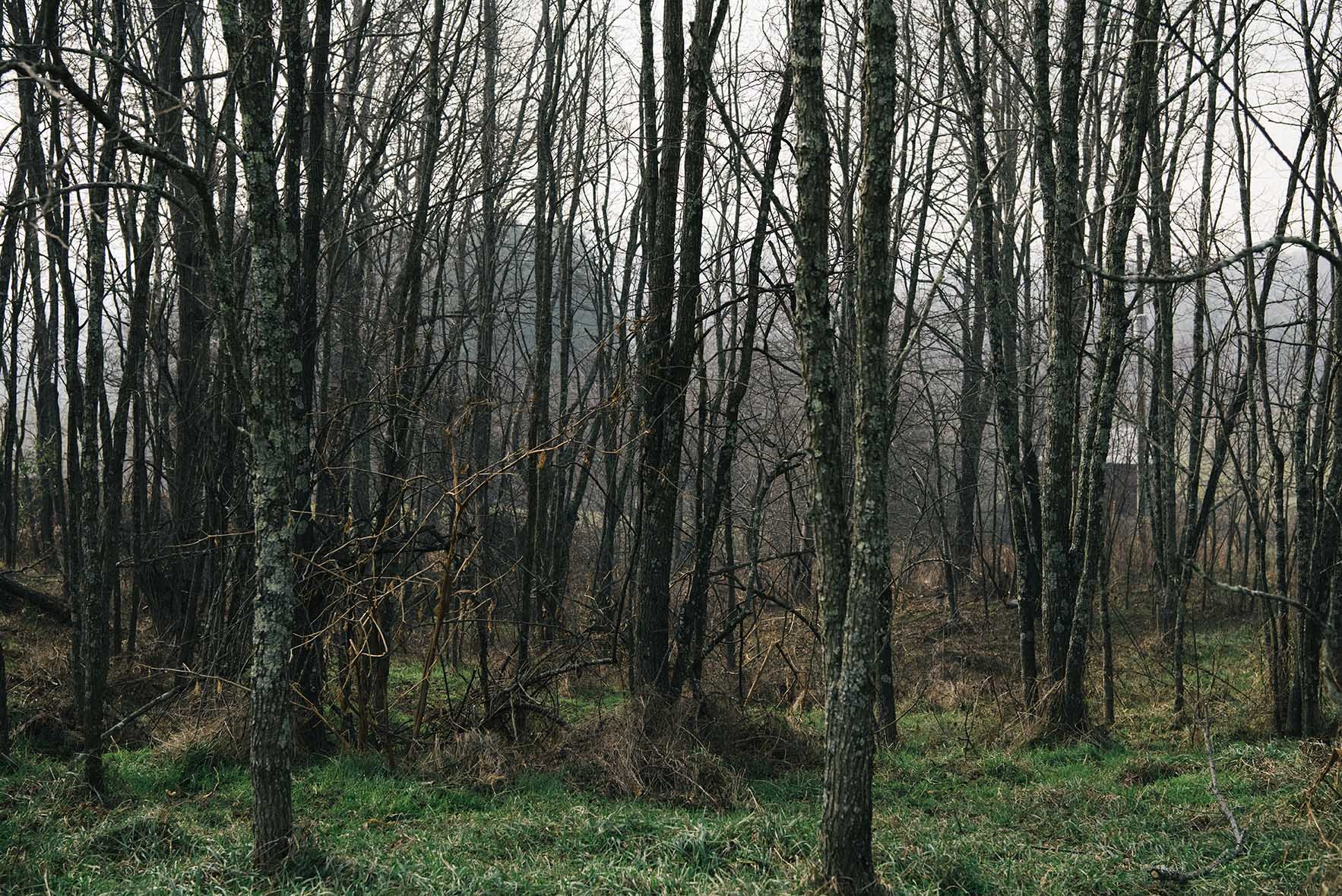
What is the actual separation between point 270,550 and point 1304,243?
444cm

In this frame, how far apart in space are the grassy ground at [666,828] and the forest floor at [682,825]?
15 millimetres

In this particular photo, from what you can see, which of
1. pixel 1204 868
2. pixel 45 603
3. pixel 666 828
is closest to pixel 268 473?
pixel 666 828

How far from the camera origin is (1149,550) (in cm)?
1830

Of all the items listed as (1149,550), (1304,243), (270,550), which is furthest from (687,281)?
(1149,550)

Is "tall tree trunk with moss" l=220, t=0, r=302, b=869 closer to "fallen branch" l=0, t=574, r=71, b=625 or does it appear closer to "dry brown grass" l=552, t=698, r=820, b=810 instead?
"dry brown grass" l=552, t=698, r=820, b=810

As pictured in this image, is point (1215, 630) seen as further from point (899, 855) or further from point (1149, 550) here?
point (899, 855)

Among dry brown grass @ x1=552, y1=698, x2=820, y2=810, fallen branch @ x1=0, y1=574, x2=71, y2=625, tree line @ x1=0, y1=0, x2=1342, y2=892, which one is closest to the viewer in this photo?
tree line @ x1=0, y1=0, x2=1342, y2=892

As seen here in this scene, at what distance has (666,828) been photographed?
5227mm

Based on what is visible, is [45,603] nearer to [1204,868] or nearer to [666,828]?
[666,828]

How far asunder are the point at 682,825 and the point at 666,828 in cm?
11

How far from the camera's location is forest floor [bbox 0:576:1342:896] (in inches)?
177

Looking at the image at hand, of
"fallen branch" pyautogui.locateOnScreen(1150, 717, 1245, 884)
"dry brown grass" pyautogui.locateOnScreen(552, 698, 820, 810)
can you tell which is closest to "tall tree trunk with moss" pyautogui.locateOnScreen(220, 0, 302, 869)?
"dry brown grass" pyautogui.locateOnScreen(552, 698, 820, 810)

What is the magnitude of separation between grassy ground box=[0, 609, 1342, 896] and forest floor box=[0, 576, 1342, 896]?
0.05ft

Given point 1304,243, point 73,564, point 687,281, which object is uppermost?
point 687,281
